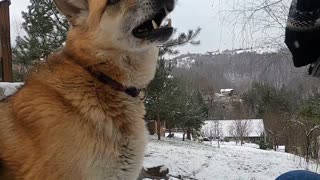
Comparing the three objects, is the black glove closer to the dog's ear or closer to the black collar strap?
the black collar strap

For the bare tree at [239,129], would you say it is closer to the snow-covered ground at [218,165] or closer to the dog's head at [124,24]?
the snow-covered ground at [218,165]

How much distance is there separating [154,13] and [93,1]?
1.48 ft

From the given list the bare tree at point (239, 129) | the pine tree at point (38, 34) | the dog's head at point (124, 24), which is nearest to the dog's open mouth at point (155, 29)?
the dog's head at point (124, 24)

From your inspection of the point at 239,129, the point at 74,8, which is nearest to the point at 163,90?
the point at 74,8

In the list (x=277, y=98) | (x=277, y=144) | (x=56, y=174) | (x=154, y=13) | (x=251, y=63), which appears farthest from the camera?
(x=277, y=98)

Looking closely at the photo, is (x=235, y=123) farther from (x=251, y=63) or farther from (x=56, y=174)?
(x=56, y=174)

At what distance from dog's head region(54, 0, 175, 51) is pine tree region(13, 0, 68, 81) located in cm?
1251

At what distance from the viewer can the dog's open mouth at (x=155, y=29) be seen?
279 centimetres

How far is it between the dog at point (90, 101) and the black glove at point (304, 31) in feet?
4.14

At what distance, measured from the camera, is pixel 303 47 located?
161 cm

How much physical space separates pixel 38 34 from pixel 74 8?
45.6ft

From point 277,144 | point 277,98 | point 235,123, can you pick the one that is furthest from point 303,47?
point 235,123

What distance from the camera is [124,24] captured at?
2844 mm

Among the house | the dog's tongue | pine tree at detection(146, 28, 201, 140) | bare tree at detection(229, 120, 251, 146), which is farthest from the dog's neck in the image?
bare tree at detection(229, 120, 251, 146)
